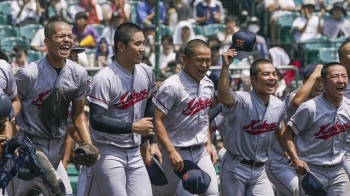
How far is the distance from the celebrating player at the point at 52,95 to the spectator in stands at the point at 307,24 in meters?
7.88

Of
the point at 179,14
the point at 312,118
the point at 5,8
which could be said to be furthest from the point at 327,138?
the point at 5,8

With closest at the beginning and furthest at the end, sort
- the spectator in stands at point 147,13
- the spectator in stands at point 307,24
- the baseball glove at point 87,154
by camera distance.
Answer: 1. the baseball glove at point 87,154
2. the spectator in stands at point 147,13
3. the spectator in stands at point 307,24

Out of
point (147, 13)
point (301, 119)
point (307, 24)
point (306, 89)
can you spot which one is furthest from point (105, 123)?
point (307, 24)

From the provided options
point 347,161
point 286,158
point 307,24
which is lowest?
point 286,158

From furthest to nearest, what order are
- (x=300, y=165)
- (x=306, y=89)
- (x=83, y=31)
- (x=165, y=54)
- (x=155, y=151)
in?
(x=83, y=31) < (x=165, y=54) < (x=306, y=89) < (x=300, y=165) < (x=155, y=151)

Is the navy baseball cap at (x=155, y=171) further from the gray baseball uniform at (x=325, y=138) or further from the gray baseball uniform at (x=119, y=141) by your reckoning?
the gray baseball uniform at (x=325, y=138)

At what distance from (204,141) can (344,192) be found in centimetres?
145

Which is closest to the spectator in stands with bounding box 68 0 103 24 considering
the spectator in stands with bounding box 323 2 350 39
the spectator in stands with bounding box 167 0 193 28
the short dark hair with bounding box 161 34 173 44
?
the spectator in stands with bounding box 167 0 193 28

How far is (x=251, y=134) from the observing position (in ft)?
30.3

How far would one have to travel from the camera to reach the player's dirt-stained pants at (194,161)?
8.85 metres

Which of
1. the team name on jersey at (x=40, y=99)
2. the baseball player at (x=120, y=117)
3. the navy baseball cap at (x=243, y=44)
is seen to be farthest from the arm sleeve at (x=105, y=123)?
the navy baseball cap at (x=243, y=44)

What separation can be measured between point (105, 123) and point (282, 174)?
9.07ft

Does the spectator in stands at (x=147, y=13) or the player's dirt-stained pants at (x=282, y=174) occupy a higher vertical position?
the spectator in stands at (x=147, y=13)

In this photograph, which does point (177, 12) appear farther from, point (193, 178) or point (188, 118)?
point (193, 178)
